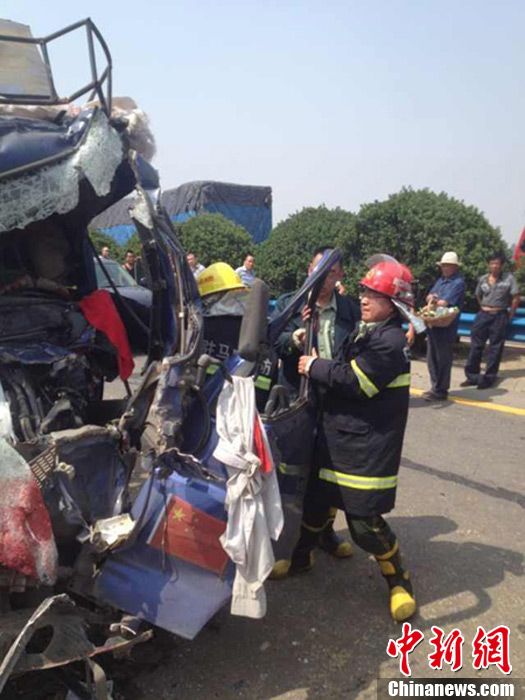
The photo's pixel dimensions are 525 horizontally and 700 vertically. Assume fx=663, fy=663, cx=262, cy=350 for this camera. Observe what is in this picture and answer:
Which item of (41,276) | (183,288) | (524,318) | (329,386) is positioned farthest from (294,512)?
(524,318)

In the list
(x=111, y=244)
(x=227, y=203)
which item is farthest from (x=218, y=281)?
(x=227, y=203)

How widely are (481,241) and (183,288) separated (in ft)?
27.9

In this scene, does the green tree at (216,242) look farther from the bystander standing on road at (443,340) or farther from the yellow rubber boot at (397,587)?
the yellow rubber boot at (397,587)

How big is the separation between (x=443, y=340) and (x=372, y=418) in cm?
495

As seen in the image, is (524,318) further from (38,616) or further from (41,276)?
(38,616)

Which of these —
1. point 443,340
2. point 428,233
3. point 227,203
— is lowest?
point 227,203

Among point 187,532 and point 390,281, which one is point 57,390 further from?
point 390,281

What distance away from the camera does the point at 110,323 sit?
3.54 m

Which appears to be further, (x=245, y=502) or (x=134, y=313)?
(x=134, y=313)

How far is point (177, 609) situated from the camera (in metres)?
2.58

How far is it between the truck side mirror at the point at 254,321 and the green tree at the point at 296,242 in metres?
9.33

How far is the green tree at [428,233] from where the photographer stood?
1025 centimetres

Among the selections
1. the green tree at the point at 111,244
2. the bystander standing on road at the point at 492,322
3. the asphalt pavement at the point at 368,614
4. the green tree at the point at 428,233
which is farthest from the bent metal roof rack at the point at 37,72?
the green tree at the point at 111,244

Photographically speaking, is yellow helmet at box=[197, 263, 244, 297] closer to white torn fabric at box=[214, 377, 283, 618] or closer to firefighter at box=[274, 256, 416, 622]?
firefighter at box=[274, 256, 416, 622]
